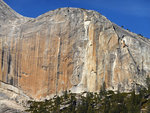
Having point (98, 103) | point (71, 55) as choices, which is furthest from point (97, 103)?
point (71, 55)

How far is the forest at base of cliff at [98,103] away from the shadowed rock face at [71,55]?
3667mm

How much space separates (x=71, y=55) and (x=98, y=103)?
55.6 feet

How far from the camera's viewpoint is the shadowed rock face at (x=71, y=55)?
3713 inches

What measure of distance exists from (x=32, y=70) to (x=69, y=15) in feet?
58.8

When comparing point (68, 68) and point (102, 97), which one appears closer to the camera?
point (102, 97)

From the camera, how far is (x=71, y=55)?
96750 mm

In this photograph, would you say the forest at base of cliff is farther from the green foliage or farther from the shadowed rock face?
the shadowed rock face

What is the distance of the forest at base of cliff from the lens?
7981 cm

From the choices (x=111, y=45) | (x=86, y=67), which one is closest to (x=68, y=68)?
(x=86, y=67)

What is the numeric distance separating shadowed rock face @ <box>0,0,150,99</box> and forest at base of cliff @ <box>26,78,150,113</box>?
3667mm

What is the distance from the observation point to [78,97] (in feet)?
298

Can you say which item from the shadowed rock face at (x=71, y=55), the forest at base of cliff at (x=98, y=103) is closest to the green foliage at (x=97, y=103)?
the forest at base of cliff at (x=98, y=103)

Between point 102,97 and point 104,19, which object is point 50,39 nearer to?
point 104,19

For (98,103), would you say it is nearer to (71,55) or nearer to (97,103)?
(97,103)
